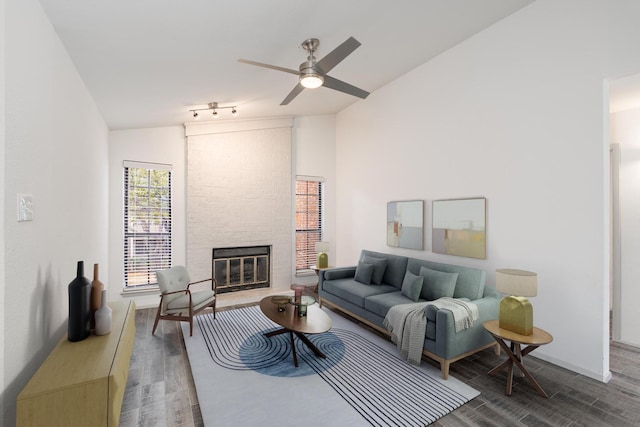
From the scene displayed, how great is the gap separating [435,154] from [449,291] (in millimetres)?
2006

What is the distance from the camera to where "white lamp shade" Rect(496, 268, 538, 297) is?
267 cm

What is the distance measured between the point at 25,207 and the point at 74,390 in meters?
1.08

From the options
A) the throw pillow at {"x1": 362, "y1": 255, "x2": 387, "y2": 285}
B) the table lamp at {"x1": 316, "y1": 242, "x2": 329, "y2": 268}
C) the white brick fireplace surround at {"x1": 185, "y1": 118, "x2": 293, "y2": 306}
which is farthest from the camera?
the table lamp at {"x1": 316, "y1": 242, "x2": 329, "y2": 268}

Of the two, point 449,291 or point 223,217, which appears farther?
point 223,217

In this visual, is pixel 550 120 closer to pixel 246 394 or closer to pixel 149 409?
pixel 246 394

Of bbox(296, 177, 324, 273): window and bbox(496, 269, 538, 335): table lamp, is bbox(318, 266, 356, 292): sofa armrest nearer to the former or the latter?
bbox(296, 177, 324, 273): window

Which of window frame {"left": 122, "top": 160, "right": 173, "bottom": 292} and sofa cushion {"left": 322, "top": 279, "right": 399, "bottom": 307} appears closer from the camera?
sofa cushion {"left": 322, "top": 279, "right": 399, "bottom": 307}

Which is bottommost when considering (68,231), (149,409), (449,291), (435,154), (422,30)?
(149,409)

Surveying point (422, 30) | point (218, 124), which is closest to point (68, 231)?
point (218, 124)

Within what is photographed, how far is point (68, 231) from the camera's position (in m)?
2.54

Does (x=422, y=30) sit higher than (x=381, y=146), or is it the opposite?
(x=422, y=30)

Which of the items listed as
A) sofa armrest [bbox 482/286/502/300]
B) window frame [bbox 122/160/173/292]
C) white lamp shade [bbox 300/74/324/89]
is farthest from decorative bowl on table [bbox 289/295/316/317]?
window frame [bbox 122/160/173/292]

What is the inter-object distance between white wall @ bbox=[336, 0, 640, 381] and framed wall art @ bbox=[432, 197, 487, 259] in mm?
98

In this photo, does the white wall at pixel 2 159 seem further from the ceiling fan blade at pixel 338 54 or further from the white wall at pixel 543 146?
the white wall at pixel 543 146
